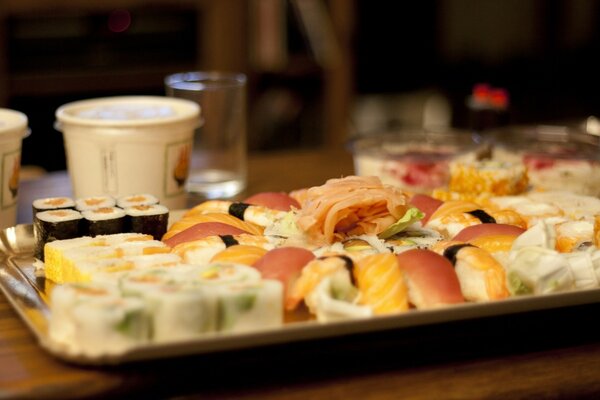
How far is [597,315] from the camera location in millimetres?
1349

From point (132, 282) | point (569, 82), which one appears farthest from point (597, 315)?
point (569, 82)

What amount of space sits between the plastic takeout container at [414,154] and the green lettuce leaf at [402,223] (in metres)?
0.47

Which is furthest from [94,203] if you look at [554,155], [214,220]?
[554,155]

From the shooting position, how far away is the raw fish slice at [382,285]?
4.12 ft

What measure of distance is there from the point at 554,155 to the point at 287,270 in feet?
3.04

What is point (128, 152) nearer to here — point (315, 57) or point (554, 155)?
point (554, 155)

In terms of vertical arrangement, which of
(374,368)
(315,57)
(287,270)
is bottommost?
(374,368)

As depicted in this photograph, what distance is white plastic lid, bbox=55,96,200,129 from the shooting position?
1.86 m

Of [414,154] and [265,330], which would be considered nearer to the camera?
[265,330]

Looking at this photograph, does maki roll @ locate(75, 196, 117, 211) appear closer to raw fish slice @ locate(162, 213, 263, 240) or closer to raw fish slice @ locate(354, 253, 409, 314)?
raw fish slice @ locate(162, 213, 263, 240)

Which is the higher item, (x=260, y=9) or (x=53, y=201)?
(x=260, y=9)

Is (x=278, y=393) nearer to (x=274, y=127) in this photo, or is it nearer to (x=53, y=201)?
(x=53, y=201)

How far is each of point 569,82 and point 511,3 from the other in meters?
0.52

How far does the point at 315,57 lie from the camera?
13.7 feet
